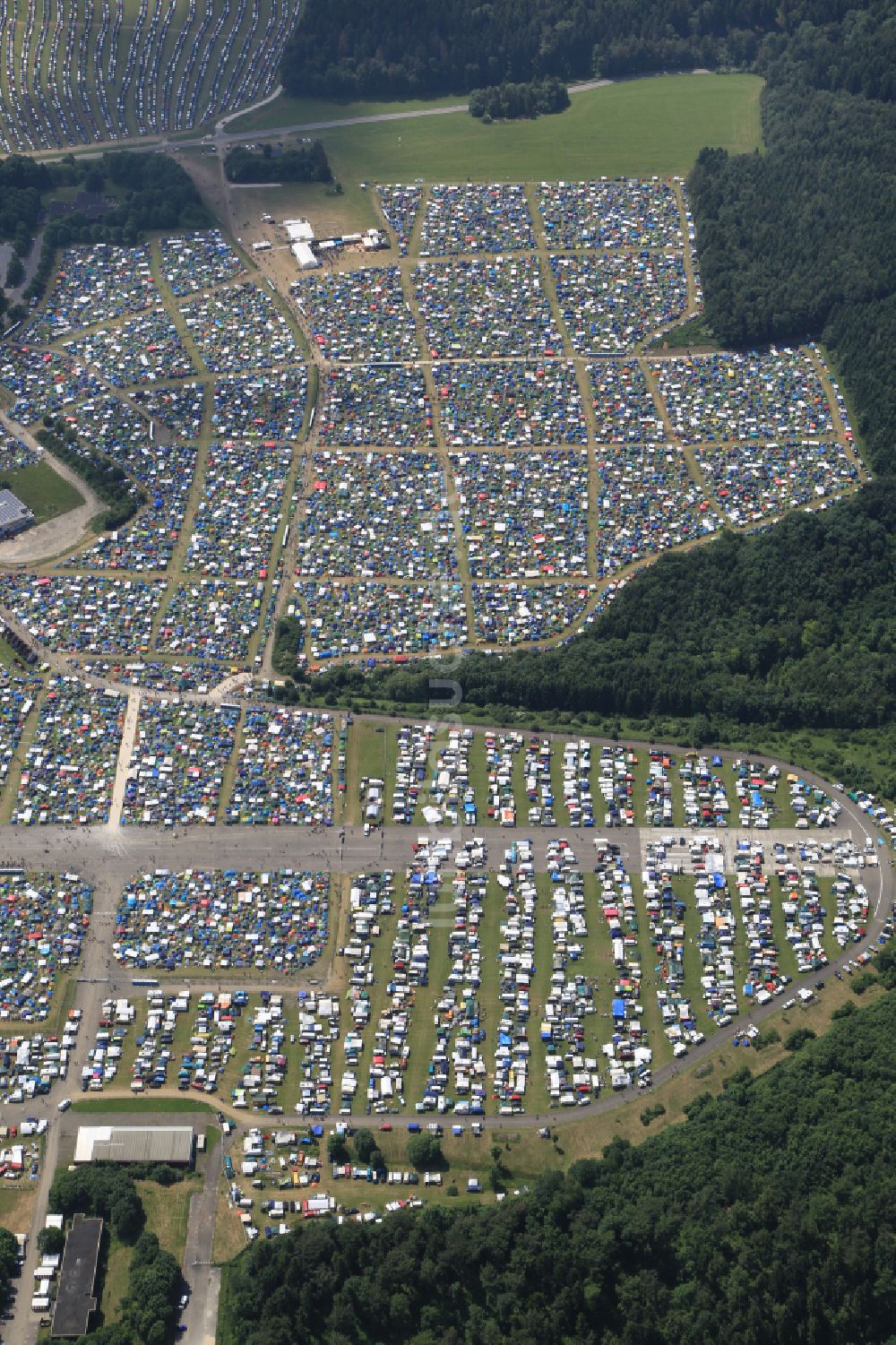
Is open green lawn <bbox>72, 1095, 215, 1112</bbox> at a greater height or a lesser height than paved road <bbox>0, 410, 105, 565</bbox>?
lesser

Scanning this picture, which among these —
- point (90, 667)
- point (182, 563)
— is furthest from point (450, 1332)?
point (182, 563)

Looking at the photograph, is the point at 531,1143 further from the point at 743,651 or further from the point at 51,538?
the point at 51,538

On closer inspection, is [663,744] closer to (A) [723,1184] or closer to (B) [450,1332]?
(A) [723,1184]


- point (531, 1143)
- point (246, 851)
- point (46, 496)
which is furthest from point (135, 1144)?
point (46, 496)

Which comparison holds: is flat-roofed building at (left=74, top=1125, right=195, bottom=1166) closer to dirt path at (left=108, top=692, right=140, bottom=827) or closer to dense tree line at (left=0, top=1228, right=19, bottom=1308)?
dense tree line at (left=0, top=1228, right=19, bottom=1308)

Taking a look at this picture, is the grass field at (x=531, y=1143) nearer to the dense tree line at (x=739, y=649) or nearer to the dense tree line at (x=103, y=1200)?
the dense tree line at (x=103, y=1200)

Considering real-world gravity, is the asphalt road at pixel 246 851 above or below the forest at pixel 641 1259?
above

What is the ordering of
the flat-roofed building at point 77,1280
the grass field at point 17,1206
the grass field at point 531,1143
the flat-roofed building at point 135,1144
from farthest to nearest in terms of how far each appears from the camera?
the flat-roofed building at point 135,1144, the grass field at point 531,1143, the grass field at point 17,1206, the flat-roofed building at point 77,1280

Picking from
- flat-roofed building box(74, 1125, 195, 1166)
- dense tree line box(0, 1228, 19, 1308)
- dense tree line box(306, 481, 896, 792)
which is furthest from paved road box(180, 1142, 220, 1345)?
dense tree line box(306, 481, 896, 792)

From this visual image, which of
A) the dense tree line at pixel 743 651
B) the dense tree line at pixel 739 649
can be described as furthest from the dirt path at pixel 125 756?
the dense tree line at pixel 739 649
